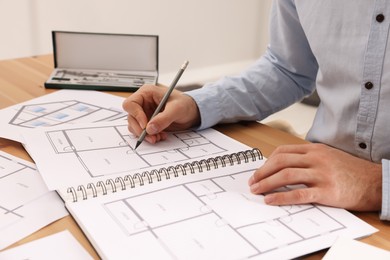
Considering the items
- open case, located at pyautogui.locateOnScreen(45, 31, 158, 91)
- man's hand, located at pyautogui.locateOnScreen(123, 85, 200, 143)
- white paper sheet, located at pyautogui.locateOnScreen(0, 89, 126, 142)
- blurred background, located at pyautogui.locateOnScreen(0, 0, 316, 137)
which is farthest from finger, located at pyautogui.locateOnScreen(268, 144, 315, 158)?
blurred background, located at pyautogui.locateOnScreen(0, 0, 316, 137)

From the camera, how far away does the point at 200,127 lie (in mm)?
829

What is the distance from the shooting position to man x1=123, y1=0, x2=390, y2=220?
1.91 feet

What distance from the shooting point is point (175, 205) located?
0.55 m

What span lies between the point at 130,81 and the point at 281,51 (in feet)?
1.15

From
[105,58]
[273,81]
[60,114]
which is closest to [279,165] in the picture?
[273,81]

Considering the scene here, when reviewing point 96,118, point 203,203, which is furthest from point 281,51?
point 203,203

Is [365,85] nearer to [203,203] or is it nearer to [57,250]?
[203,203]

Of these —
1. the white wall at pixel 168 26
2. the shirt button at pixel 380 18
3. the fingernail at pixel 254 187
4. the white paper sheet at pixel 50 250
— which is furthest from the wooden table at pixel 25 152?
the white wall at pixel 168 26

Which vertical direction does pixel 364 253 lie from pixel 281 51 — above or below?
below

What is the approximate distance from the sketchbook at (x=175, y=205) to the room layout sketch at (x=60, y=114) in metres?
0.10

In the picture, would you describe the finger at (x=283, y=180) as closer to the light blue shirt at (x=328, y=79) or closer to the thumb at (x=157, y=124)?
the light blue shirt at (x=328, y=79)

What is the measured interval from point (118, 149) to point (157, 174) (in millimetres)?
129

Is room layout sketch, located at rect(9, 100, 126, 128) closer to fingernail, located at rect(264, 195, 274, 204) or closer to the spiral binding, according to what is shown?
the spiral binding

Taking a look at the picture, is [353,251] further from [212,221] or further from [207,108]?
[207,108]
